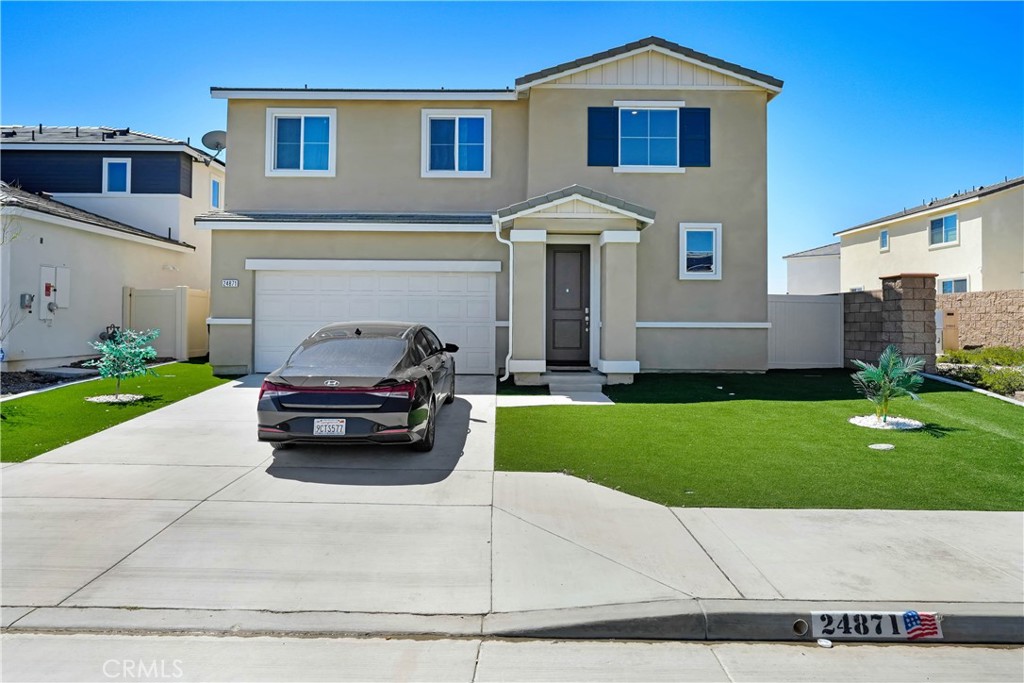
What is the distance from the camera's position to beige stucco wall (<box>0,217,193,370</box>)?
1374 centimetres

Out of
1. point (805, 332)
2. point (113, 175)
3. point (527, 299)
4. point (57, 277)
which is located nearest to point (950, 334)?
point (805, 332)

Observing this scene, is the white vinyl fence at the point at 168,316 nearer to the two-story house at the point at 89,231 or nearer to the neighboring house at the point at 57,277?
the two-story house at the point at 89,231

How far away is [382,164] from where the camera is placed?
14.3 meters

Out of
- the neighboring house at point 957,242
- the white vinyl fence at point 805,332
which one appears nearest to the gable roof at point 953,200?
the neighboring house at point 957,242

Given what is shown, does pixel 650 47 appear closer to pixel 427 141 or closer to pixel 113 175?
pixel 427 141

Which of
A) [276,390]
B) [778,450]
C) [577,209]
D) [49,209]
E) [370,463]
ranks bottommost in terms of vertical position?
[370,463]

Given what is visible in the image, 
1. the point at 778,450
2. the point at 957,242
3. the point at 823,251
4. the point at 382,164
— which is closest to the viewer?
the point at 778,450

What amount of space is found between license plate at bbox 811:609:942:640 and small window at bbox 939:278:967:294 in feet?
77.7

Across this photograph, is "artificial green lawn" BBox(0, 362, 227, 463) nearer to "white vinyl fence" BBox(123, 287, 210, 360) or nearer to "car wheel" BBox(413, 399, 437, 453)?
"white vinyl fence" BBox(123, 287, 210, 360)

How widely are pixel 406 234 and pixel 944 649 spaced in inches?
460

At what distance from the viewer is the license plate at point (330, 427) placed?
22.0 ft

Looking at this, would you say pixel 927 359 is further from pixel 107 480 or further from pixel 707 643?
pixel 107 480

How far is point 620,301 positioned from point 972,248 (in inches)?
719

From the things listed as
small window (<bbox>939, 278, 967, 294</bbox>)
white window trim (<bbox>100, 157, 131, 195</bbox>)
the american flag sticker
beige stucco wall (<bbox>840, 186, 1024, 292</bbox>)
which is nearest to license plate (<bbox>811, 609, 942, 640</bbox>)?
the american flag sticker
